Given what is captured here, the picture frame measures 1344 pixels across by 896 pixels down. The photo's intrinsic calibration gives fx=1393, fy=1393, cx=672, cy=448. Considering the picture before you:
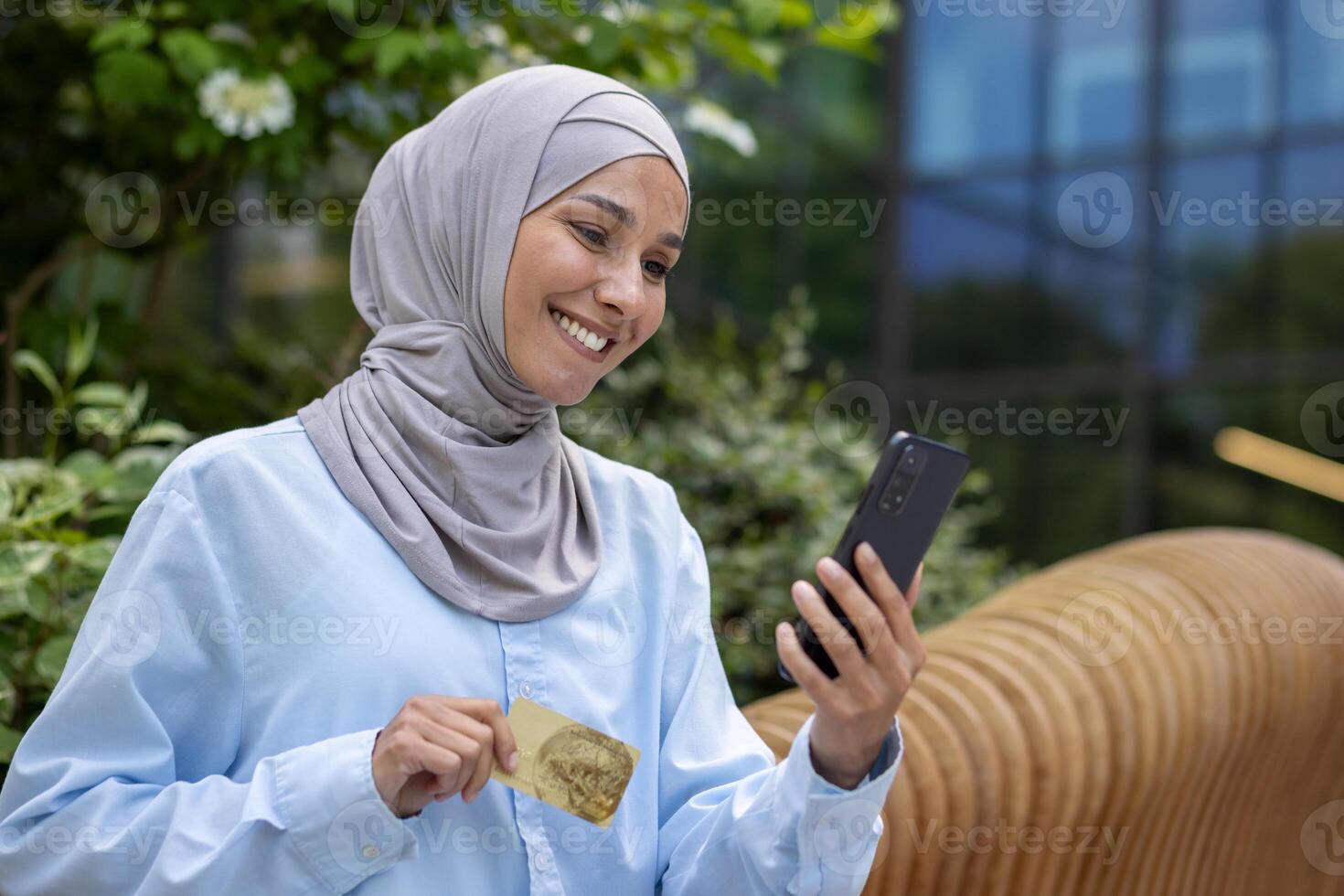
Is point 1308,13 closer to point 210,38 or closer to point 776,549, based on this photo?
point 776,549

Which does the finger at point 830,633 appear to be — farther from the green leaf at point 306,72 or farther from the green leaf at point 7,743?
the green leaf at point 306,72

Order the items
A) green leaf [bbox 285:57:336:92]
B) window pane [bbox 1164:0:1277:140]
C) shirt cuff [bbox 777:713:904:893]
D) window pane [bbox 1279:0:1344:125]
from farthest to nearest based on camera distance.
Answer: window pane [bbox 1164:0:1277:140]
window pane [bbox 1279:0:1344:125]
green leaf [bbox 285:57:336:92]
shirt cuff [bbox 777:713:904:893]

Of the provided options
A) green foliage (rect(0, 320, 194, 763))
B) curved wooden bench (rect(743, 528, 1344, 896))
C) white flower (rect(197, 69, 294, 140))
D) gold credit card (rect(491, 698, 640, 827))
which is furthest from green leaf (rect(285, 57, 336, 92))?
gold credit card (rect(491, 698, 640, 827))

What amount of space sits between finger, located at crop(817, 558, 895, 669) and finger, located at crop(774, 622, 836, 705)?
6 centimetres

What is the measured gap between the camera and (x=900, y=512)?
4.92 ft

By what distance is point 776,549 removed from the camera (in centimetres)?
393

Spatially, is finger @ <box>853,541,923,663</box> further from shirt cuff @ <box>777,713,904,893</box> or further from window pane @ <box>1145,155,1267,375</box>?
window pane @ <box>1145,155,1267,375</box>

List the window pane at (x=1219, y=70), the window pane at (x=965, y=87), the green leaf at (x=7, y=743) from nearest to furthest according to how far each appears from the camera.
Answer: the green leaf at (x=7, y=743)
the window pane at (x=1219, y=70)
the window pane at (x=965, y=87)

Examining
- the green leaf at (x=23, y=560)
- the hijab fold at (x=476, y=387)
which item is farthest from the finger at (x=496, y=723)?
the green leaf at (x=23, y=560)

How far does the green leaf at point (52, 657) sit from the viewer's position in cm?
223

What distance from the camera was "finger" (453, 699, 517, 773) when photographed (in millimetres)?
1481

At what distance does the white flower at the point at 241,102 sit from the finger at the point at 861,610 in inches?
80.2

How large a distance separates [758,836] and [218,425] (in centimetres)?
244

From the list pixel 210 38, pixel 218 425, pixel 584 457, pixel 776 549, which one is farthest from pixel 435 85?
pixel 584 457
